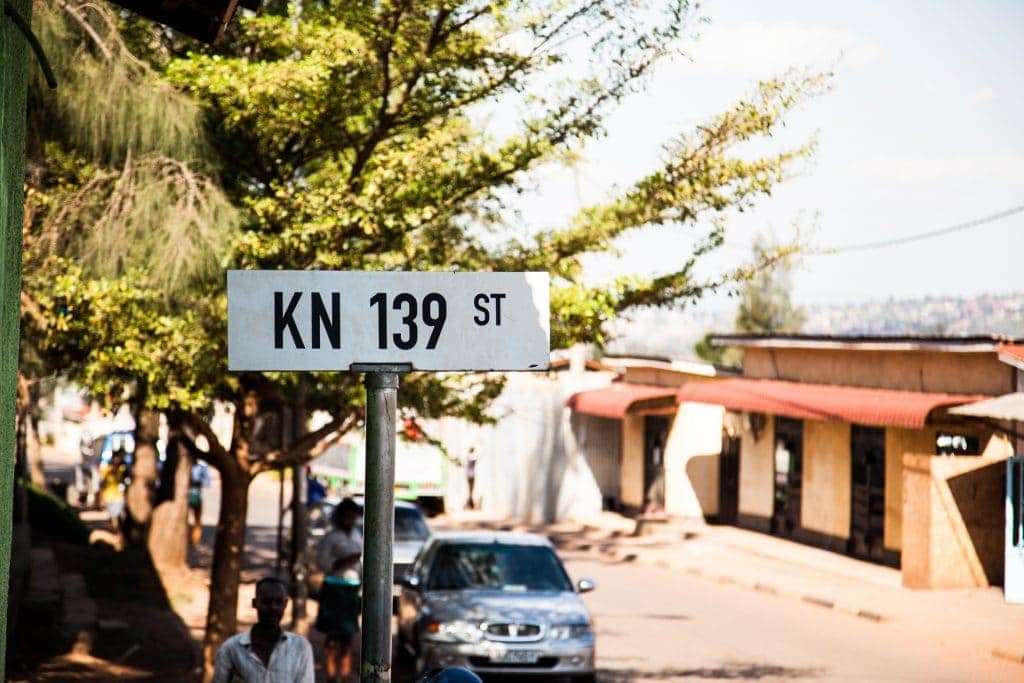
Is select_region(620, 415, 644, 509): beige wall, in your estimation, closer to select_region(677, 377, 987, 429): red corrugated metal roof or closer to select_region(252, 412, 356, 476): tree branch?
select_region(677, 377, 987, 429): red corrugated metal roof

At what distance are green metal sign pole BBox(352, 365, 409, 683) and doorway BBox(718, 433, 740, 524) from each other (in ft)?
86.1

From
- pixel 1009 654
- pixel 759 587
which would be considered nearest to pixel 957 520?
pixel 759 587

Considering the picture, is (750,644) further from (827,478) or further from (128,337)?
(827,478)

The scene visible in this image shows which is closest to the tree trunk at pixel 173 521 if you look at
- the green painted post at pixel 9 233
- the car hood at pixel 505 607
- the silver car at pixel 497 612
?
the silver car at pixel 497 612

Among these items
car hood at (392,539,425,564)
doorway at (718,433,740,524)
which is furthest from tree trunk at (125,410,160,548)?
doorway at (718,433,740,524)

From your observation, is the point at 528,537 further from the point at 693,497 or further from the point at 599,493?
the point at 599,493

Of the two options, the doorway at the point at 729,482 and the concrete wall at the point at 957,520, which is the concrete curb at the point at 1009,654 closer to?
the concrete wall at the point at 957,520

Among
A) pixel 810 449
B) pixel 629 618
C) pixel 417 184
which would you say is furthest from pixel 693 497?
pixel 417 184

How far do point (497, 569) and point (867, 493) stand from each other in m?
11.9

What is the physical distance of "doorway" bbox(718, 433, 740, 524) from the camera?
97.5 feet

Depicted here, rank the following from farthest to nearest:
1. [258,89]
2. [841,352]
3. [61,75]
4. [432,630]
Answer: [841,352] < [432,630] < [258,89] < [61,75]

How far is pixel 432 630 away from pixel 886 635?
6797 mm

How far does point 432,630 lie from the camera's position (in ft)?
41.2

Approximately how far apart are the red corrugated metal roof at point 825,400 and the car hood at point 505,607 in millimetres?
9168
